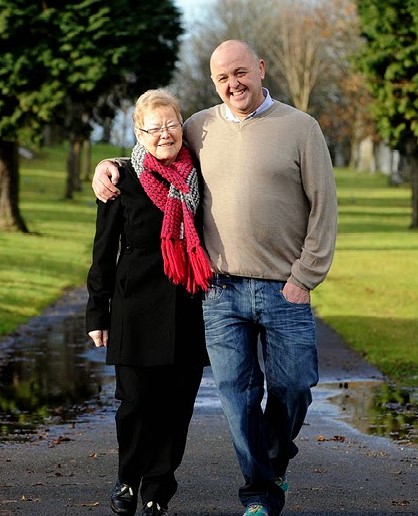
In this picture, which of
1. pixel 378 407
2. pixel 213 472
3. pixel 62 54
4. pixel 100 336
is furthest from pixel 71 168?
pixel 100 336

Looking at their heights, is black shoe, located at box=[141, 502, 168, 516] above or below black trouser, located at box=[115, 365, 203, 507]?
below

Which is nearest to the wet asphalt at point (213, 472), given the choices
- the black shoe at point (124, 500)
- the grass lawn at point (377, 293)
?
the black shoe at point (124, 500)

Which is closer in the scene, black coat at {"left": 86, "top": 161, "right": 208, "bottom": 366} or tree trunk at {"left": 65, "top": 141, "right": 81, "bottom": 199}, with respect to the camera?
black coat at {"left": 86, "top": 161, "right": 208, "bottom": 366}

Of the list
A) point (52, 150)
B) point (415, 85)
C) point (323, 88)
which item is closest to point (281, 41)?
point (323, 88)

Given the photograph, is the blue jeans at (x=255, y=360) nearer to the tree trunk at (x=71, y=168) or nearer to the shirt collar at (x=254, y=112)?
the shirt collar at (x=254, y=112)

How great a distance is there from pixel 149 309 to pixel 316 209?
0.86m

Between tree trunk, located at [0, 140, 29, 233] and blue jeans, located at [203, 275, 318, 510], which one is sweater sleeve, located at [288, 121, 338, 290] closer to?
blue jeans, located at [203, 275, 318, 510]

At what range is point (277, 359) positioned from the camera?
19.3 ft

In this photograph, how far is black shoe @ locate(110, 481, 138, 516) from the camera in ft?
19.7

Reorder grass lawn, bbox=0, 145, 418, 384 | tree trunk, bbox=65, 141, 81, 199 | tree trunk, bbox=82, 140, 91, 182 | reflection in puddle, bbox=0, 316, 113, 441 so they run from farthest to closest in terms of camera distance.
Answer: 1. tree trunk, bbox=82, 140, 91, 182
2. tree trunk, bbox=65, 141, 81, 199
3. grass lawn, bbox=0, 145, 418, 384
4. reflection in puddle, bbox=0, 316, 113, 441

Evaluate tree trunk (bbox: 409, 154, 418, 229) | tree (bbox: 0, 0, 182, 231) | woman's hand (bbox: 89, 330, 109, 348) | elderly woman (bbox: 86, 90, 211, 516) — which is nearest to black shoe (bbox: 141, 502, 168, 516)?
elderly woman (bbox: 86, 90, 211, 516)

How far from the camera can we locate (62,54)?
30531 millimetres

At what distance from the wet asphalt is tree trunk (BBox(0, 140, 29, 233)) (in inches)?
927

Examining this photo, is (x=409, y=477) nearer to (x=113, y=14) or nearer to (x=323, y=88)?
(x=113, y=14)
